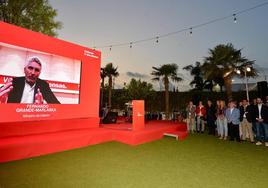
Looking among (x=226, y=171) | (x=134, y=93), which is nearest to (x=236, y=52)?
(x=134, y=93)

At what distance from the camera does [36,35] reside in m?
5.60

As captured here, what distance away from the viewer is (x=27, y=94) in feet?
17.5

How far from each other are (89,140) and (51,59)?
8.67 ft

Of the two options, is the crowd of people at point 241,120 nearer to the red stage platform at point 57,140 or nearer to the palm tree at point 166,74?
the red stage platform at point 57,140

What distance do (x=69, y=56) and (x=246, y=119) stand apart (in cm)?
639

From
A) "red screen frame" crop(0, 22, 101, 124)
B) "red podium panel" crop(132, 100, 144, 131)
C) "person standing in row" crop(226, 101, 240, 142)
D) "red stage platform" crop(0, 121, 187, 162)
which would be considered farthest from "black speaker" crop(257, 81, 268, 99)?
"red screen frame" crop(0, 22, 101, 124)

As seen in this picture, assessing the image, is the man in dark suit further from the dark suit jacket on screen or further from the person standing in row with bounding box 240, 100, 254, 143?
the dark suit jacket on screen

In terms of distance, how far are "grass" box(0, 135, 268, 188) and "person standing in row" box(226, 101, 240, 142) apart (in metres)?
1.48

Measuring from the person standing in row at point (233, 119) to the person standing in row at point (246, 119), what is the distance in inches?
11.3

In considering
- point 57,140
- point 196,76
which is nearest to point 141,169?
point 57,140

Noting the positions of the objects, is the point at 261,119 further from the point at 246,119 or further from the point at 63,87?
the point at 63,87

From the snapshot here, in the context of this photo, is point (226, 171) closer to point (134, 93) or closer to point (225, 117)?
point (225, 117)

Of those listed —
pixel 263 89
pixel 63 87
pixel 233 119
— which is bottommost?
pixel 233 119

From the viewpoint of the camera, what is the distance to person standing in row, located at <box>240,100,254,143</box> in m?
6.64
